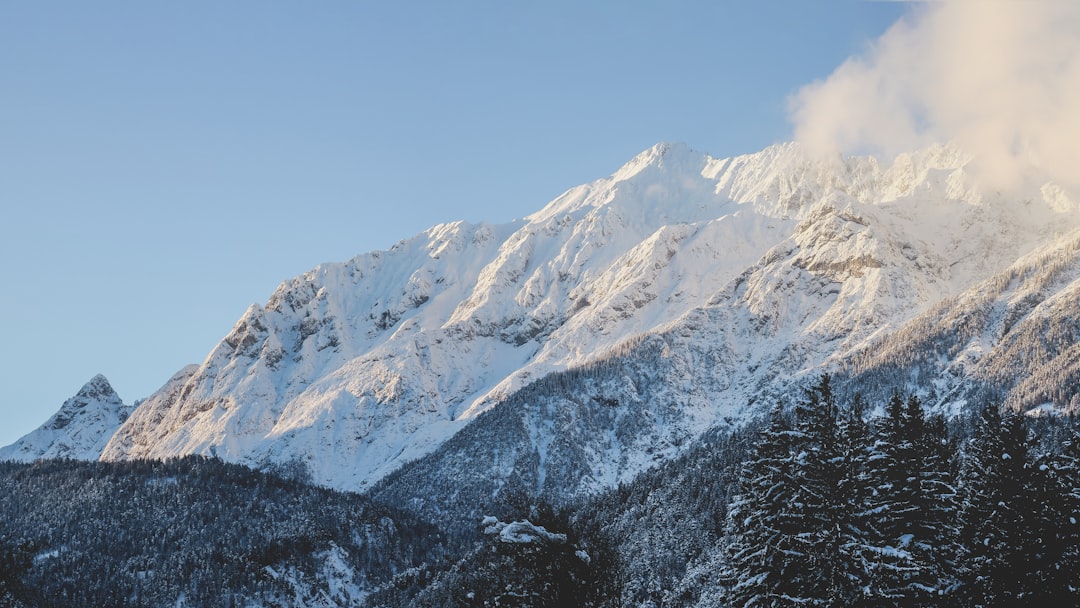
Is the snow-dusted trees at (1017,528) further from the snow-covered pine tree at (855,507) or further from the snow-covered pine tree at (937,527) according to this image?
the snow-covered pine tree at (855,507)

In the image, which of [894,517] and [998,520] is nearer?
[894,517]

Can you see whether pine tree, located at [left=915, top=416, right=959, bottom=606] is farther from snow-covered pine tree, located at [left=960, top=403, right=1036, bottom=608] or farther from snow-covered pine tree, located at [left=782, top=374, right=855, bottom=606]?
snow-covered pine tree, located at [left=782, top=374, right=855, bottom=606]

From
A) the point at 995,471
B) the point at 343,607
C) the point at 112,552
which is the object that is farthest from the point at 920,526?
the point at 112,552

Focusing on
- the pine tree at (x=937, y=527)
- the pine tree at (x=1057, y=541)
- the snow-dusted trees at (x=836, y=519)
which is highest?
the snow-dusted trees at (x=836, y=519)

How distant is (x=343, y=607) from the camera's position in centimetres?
19162

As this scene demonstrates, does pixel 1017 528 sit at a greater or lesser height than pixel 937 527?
lesser

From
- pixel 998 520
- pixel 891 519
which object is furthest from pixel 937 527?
pixel 998 520

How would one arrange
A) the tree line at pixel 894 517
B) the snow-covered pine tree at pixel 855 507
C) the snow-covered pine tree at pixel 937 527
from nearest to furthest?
the snow-covered pine tree at pixel 855 507 < the tree line at pixel 894 517 < the snow-covered pine tree at pixel 937 527

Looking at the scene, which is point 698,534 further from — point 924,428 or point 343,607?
point 924,428

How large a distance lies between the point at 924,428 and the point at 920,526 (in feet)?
24.7

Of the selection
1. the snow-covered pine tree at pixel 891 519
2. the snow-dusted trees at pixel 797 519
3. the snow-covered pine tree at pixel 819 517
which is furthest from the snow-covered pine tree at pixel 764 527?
the snow-covered pine tree at pixel 891 519

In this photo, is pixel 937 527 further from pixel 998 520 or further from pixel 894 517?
pixel 998 520

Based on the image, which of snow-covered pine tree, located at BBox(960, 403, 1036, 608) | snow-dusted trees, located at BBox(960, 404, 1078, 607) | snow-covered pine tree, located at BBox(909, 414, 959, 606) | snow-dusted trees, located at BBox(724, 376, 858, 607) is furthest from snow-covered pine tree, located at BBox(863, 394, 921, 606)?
snow-dusted trees, located at BBox(960, 404, 1078, 607)

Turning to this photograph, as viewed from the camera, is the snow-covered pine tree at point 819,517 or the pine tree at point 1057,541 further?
the pine tree at point 1057,541
